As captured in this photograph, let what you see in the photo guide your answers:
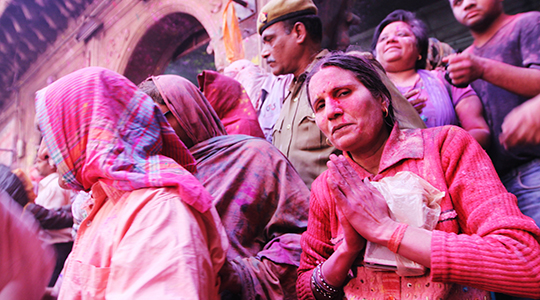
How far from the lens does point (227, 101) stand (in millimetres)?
2719

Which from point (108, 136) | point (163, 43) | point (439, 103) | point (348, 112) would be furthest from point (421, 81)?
point (163, 43)

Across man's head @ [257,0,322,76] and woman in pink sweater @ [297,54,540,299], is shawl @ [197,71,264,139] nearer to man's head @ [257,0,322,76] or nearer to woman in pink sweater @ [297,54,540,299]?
man's head @ [257,0,322,76]

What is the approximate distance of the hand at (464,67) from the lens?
5.73 ft

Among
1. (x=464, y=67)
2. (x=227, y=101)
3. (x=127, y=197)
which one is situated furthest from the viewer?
(x=227, y=101)

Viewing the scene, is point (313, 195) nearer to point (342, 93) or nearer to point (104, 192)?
point (342, 93)

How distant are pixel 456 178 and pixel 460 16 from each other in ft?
4.31

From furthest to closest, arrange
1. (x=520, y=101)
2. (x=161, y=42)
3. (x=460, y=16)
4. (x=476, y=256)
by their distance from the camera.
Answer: (x=161, y=42)
(x=460, y=16)
(x=520, y=101)
(x=476, y=256)

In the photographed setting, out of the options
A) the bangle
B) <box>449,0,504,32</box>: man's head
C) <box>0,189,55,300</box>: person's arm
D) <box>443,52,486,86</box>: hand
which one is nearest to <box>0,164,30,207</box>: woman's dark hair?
<box>0,189,55,300</box>: person's arm

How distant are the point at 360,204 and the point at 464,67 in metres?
0.97

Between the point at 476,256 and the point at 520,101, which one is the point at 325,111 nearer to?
the point at 476,256

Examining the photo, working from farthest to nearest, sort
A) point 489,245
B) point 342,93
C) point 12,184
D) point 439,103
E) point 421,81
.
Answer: point 12,184
point 421,81
point 439,103
point 342,93
point 489,245

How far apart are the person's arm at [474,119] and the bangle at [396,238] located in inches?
41.5

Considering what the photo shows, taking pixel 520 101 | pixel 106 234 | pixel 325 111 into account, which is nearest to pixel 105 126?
pixel 106 234

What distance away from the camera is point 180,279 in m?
0.94
